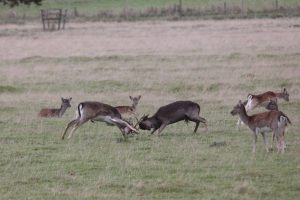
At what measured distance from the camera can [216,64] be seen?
86.7ft

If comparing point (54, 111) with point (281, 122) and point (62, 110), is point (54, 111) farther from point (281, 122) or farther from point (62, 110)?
point (281, 122)

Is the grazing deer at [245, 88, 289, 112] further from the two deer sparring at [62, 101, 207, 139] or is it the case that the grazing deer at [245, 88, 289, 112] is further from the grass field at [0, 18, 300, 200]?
the two deer sparring at [62, 101, 207, 139]

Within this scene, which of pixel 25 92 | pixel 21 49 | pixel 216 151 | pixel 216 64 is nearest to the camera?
pixel 216 151

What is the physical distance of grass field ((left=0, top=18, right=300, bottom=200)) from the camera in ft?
35.8

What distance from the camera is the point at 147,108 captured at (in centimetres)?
1891

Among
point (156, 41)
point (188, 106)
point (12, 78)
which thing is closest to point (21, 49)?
point (156, 41)

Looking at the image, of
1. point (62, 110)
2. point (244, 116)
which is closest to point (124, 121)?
point (244, 116)

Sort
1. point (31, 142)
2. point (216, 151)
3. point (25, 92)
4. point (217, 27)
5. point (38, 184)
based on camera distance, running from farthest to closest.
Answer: point (217, 27) → point (25, 92) → point (31, 142) → point (216, 151) → point (38, 184)

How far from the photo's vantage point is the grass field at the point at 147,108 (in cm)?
1090

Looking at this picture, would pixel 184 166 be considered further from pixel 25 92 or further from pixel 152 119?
pixel 25 92

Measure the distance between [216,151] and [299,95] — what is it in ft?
25.3

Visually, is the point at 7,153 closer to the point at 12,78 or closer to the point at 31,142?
the point at 31,142

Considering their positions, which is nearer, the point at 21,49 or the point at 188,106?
the point at 188,106

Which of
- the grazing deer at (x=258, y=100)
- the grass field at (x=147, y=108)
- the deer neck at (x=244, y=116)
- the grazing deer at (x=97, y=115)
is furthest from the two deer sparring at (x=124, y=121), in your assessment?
the grazing deer at (x=258, y=100)
